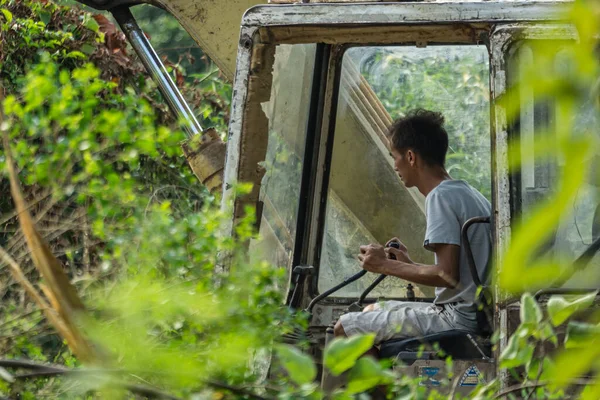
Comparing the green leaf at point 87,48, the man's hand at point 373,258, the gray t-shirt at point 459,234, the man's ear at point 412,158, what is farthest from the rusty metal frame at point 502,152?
the green leaf at point 87,48

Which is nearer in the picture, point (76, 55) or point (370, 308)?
point (370, 308)

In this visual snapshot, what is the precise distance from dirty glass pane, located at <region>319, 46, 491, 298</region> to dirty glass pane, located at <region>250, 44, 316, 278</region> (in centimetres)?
18

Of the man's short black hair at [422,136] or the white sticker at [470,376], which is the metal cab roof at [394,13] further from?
the white sticker at [470,376]

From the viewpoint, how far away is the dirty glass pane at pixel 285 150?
4285 mm

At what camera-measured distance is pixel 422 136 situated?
4227 mm

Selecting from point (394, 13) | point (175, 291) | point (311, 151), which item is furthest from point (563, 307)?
point (311, 151)

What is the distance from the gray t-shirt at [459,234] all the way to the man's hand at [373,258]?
6.5 inches

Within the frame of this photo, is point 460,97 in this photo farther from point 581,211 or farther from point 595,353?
point 595,353

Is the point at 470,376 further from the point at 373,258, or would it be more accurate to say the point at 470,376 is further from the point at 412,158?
the point at 412,158

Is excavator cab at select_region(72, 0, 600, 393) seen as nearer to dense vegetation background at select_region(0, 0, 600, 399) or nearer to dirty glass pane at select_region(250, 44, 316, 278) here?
dirty glass pane at select_region(250, 44, 316, 278)

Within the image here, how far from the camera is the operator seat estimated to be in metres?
3.59

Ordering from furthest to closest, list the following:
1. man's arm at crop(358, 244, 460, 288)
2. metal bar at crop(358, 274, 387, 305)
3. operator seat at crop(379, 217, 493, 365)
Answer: metal bar at crop(358, 274, 387, 305)
man's arm at crop(358, 244, 460, 288)
operator seat at crop(379, 217, 493, 365)

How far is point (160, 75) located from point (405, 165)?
124 centimetres

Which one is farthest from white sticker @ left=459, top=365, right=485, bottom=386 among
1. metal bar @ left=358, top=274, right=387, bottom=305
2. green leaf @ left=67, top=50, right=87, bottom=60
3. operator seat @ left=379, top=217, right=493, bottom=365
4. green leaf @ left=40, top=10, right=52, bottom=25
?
green leaf @ left=40, top=10, right=52, bottom=25
